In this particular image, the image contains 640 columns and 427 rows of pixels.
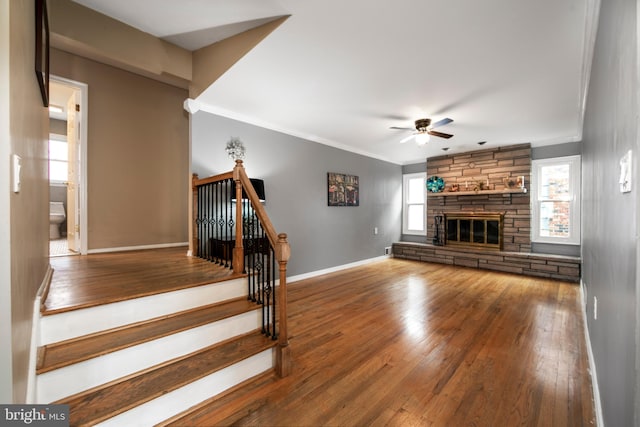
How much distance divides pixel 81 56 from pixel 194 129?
72.9 inches

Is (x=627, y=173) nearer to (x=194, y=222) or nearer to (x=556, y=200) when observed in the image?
(x=194, y=222)


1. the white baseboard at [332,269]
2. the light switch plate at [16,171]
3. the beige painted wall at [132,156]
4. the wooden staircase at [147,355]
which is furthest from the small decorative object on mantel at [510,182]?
the light switch plate at [16,171]

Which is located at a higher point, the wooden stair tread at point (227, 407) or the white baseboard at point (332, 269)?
the white baseboard at point (332, 269)

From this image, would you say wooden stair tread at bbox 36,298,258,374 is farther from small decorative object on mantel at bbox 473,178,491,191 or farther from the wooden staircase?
small decorative object on mantel at bbox 473,178,491,191

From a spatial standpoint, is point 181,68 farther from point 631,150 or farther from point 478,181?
point 478,181

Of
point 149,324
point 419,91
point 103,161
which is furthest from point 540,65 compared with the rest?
point 103,161

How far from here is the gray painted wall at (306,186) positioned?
358 cm

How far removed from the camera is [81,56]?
3.49 meters

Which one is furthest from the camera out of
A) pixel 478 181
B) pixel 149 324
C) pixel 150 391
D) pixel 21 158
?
pixel 478 181

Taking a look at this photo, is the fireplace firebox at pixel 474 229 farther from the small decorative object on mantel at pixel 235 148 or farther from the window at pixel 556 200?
the small decorative object on mantel at pixel 235 148

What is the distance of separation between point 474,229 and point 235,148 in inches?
206

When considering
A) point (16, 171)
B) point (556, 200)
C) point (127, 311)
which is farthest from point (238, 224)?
point (556, 200)

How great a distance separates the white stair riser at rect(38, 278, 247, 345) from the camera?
162cm

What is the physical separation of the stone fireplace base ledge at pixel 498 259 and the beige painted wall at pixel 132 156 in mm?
5045
